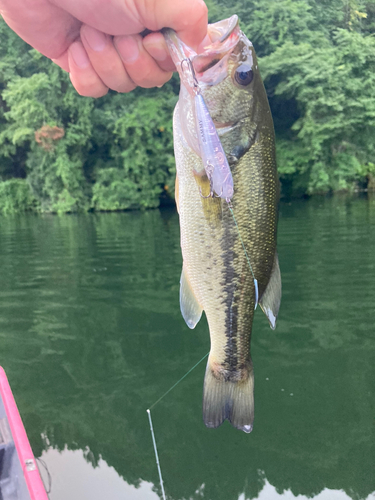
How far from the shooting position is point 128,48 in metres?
1.78

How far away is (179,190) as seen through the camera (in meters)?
1.65

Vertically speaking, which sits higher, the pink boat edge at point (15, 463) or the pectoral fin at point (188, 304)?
the pectoral fin at point (188, 304)

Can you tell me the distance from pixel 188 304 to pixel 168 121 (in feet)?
84.6

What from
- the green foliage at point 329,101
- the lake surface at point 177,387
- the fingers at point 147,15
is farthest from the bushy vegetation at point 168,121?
the fingers at point 147,15

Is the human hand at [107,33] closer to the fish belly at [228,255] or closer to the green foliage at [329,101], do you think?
the fish belly at [228,255]

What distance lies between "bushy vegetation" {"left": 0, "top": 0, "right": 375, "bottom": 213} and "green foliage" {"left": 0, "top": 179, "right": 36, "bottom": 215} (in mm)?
61

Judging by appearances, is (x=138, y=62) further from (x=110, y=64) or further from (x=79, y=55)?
(x=79, y=55)

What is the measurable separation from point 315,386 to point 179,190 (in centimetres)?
416

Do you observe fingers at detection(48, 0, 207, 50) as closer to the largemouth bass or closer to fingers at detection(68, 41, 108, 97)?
the largemouth bass

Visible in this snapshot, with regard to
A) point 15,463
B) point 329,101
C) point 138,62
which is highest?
point 329,101

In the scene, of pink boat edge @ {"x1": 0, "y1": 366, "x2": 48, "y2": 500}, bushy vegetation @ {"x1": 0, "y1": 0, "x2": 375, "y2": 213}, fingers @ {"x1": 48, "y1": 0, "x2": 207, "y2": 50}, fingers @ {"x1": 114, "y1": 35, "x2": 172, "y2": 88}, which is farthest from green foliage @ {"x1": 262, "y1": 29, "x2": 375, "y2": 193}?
fingers @ {"x1": 48, "y1": 0, "x2": 207, "y2": 50}

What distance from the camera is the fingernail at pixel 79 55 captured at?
191 centimetres

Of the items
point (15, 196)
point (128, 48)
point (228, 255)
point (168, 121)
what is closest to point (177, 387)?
point (228, 255)

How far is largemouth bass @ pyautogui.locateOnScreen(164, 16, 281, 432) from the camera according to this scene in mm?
1548
